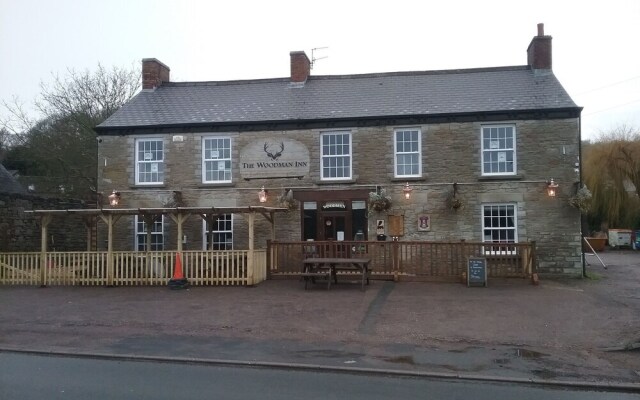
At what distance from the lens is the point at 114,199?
776 inches

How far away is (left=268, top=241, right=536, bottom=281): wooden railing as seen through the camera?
16062 millimetres

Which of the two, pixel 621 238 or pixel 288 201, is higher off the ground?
pixel 288 201

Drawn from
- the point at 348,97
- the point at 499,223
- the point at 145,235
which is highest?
the point at 348,97

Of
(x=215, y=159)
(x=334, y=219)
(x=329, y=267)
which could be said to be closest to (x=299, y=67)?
(x=215, y=159)

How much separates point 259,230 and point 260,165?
2347mm

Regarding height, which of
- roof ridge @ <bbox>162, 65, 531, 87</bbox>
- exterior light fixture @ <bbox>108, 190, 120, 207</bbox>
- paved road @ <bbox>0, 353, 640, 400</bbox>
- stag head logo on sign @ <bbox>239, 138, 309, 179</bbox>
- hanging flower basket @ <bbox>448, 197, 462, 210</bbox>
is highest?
roof ridge @ <bbox>162, 65, 531, 87</bbox>

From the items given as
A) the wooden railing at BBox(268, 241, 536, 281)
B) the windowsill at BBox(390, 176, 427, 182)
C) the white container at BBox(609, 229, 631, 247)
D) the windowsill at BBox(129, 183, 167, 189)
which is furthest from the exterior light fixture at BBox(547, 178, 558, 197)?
the white container at BBox(609, 229, 631, 247)

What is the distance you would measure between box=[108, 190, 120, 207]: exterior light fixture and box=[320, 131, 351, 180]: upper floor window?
7592 millimetres

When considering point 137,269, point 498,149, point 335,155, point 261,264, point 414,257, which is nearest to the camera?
point 137,269

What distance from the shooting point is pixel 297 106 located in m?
20.3

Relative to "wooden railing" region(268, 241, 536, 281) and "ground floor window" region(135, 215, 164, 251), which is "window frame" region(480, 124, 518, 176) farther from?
"ground floor window" region(135, 215, 164, 251)

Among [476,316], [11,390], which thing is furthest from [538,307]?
[11,390]

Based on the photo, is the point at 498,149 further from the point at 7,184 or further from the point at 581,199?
the point at 7,184

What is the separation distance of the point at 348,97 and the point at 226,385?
610 inches
